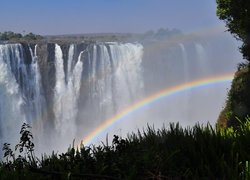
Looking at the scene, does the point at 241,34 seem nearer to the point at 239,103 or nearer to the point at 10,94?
the point at 239,103

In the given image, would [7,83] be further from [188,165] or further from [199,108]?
[188,165]

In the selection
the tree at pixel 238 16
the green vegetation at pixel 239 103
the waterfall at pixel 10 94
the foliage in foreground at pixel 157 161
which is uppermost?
the waterfall at pixel 10 94

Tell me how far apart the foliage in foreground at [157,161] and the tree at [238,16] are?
11.2m

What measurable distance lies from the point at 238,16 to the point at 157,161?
1324cm

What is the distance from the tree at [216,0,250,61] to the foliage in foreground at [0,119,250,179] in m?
11.2

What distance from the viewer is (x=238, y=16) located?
53.9 ft

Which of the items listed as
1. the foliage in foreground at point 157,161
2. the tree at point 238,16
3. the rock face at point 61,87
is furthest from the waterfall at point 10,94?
the foliage in foreground at point 157,161

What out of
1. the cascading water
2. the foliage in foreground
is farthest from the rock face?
the foliage in foreground

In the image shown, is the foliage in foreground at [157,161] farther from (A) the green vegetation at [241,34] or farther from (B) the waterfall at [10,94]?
(B) the waterfall at [10,94]

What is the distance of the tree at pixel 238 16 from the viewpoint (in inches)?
616

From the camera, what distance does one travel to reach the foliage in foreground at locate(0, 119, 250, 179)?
4039 mm

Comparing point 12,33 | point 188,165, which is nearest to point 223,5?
point 188,165

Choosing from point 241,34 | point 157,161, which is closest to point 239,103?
point 241,34

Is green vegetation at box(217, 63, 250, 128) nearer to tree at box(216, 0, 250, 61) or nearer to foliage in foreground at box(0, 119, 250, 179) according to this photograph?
tree at box(216, 0, 250, 61)
